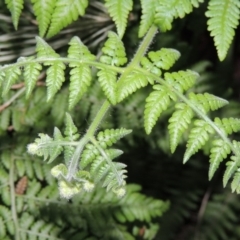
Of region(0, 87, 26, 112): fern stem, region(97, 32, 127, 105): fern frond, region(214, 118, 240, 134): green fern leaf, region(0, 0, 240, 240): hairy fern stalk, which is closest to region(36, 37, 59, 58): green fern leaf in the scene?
region(0, 0, 240, 240): hairy fern stalk

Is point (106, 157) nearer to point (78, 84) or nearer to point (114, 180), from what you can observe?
point (114, 180)

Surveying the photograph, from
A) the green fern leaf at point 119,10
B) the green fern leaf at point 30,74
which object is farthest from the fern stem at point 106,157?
the green fern leaf at point 119,10

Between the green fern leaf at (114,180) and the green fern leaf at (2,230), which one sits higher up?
the green fern leaf at (114,180)

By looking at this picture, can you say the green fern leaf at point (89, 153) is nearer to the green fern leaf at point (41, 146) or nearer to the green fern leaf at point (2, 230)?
the green fern leaf at point (41, 146)

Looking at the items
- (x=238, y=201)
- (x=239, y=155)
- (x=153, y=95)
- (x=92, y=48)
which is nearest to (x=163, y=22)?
(x=153, y=95)

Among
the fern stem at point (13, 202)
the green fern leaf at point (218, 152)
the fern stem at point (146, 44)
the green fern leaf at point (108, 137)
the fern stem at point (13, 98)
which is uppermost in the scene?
the fern stem at point (146, 44)

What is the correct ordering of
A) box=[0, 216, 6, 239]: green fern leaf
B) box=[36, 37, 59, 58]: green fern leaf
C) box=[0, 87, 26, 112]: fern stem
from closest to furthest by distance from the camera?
box=[36, 37, 59, 58]: green fern leaf
box=[0, 216, 6, 239]: green fern leaf
box=[0, 87, 26, 112]: fern stem

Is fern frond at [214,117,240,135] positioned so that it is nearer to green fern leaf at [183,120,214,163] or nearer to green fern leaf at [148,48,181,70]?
green fern leaf at [183,120,214,163]
